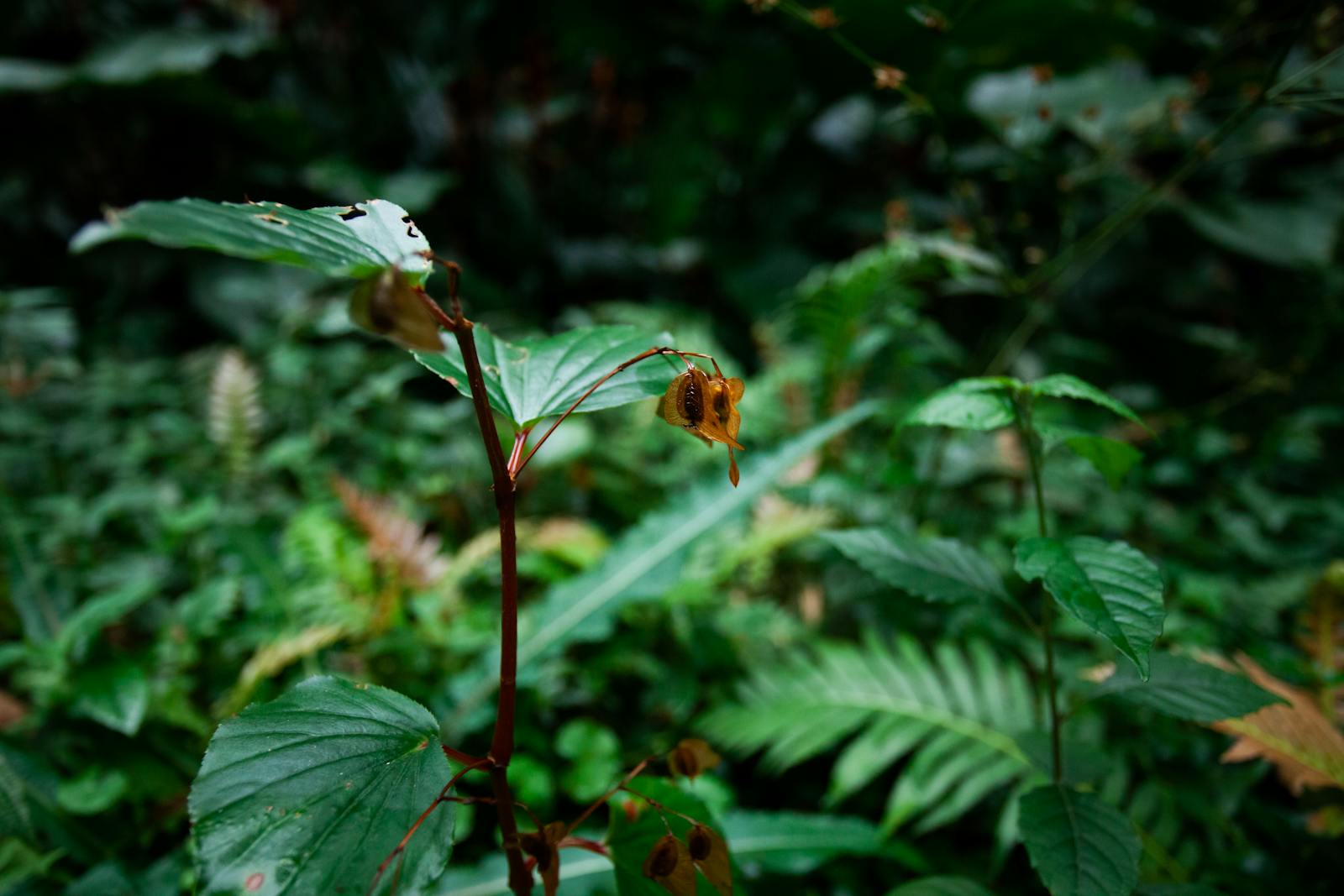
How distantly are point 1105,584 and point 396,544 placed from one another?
120cm

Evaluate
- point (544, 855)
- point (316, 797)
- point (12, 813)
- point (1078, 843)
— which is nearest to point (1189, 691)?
point (1078, 843)

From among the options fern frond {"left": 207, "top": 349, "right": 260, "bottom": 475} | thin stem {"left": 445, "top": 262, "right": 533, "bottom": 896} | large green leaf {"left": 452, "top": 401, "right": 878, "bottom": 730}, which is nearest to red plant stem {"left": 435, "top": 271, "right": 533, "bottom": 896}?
thin stem {"left": 445, "top": 262, "right": 533, "bottom": 896}

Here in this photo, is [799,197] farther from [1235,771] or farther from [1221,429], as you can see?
[1235,771]

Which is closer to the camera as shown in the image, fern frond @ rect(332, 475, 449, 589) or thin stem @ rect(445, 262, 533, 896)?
thin stem @ rect(445, 262, 533, 896)

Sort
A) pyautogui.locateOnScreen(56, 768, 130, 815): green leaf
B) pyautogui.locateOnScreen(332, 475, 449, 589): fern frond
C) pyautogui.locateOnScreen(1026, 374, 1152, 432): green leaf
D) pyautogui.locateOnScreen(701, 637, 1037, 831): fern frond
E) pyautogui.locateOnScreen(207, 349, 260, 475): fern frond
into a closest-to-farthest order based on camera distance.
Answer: pyautogui.locateOnScreen(1026, 374, 1152, 432): green leaf → pyautogui.locateOnScreen(56, 768, 130, 815): green leaf → pyautogui.locateOnScreen(701, 637, 1037, 831): fern frond → pyautogui.locateOnScreen(332, 475, 449, 589): fern frond → pyautogui.locateOnScreen(207, 349, 260, 475): fern frond

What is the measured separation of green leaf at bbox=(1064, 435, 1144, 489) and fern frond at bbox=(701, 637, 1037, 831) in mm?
486

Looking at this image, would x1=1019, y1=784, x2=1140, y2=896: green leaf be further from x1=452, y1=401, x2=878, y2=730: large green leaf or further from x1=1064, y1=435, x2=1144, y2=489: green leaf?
x1=452, y1=401, x2=878, y2=730: large green leaf

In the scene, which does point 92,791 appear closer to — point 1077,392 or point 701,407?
point 701,407

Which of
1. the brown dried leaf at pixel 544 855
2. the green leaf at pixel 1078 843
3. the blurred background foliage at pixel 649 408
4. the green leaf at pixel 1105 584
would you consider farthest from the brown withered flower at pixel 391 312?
the blurred background foliage at pixel 649 408

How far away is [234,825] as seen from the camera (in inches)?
13.7

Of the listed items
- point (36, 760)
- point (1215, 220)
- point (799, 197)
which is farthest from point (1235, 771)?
point (799, 197)

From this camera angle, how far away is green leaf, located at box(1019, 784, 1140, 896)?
48 centimetres

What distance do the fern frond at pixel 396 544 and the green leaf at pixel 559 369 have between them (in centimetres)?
81

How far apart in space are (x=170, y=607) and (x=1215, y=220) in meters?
3.34
